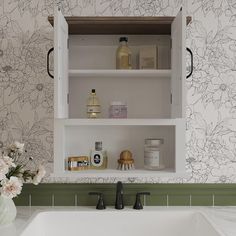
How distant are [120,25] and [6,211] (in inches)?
42.3

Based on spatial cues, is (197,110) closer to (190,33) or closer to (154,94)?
(154,94)

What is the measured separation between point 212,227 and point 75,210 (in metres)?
0.73

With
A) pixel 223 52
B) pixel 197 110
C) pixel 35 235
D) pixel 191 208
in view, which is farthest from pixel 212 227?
pixel 223 52

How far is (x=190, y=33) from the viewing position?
215 cm

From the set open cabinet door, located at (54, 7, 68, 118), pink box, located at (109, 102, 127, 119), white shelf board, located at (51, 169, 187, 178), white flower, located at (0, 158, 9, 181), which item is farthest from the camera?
pink box, located at (109, 102, 127, 119)

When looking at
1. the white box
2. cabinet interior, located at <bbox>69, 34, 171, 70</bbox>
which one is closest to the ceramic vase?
cabinet interior, located at <bbox>69, 34, 171, 70</bbox>

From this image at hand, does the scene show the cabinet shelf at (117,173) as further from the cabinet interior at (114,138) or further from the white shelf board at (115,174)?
the cabinet interior at (114,138)

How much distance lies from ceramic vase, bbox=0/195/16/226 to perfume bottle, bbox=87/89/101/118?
60 centimetres

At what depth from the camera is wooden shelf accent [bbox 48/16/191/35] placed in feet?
6.26

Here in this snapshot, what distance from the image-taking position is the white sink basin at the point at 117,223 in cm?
198

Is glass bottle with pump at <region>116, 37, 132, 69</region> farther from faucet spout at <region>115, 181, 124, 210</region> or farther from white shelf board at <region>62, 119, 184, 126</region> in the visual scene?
faucet spout at <region>115, 181, 124, 210</region>

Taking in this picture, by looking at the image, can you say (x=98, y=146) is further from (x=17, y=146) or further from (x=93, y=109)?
(x=17, y=146)

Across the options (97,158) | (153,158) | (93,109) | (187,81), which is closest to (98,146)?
(97,158)

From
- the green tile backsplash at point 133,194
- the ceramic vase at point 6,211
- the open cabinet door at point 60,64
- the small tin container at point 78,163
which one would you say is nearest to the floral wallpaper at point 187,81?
the green tile backsplash at point 133,194
